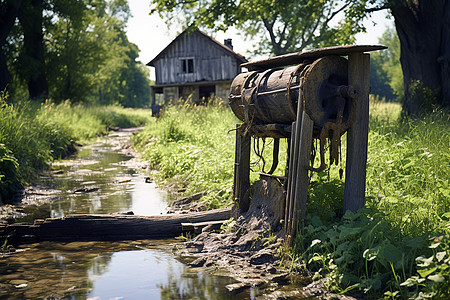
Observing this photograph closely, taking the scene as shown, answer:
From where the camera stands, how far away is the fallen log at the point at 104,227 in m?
6.34

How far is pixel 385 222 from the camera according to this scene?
14.4 feet

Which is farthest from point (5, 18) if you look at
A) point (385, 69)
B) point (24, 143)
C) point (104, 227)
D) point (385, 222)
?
point (385, 69)

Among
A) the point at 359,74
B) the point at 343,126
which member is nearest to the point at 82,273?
the point at 343,126

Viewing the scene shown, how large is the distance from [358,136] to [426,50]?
Answer: 8.68m

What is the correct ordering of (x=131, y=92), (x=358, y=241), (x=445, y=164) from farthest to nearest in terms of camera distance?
1. (x=131, y=92)
2. (x=445, y=164)
3. (x=358, y=241)

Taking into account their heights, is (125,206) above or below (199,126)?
below

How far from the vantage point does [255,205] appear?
5941 millimetres

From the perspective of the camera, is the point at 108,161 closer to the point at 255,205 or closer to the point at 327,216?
the point at 255,205

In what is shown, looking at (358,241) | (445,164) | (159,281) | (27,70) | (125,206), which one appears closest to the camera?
(358,241)

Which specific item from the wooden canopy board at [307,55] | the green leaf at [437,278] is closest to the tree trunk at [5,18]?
the wooden canopy board at [307,55]

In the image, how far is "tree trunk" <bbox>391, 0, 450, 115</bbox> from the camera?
11.9 m

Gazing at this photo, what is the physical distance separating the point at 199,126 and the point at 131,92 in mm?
62240

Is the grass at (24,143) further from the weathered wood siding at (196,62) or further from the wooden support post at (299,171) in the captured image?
the weathered wood siding at (196,62)

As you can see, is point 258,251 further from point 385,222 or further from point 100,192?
point 100,192
